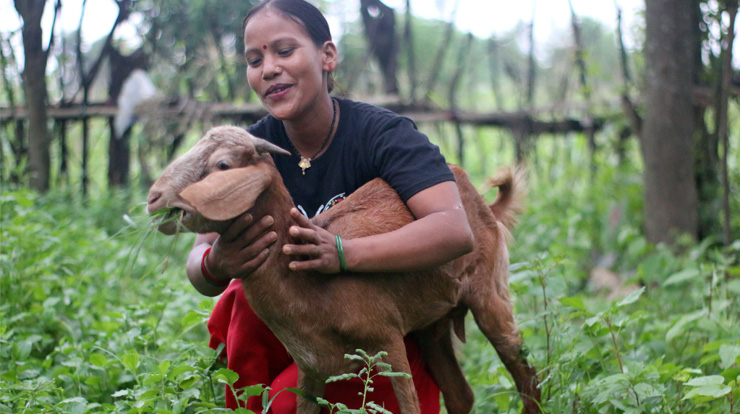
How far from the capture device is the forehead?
2502 mm

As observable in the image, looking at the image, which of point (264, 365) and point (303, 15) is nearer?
point (303, 15)

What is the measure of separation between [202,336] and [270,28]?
2.52 metres

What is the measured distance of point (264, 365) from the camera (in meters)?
2.92

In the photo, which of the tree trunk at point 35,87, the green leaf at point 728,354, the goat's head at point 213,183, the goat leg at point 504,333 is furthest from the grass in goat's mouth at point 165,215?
the tree trunk at point 35,87

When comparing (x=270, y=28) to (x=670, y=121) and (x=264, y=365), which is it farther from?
(x=670, y=121)

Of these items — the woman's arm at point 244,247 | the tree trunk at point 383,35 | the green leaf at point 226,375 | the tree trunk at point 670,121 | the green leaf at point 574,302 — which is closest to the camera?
the woman's arm at point 244,247

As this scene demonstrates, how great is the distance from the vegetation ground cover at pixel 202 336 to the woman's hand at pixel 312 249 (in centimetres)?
41

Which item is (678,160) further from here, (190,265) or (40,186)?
(40,186)

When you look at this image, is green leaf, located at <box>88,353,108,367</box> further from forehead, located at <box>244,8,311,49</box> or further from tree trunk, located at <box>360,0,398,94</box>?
tree trunk, located at <box>360,0,398,94</box>

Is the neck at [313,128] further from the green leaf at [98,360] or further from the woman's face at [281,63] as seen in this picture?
the green leaf at [98,360]

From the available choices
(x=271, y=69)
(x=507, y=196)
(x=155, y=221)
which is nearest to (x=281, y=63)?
(x=271, y=69)

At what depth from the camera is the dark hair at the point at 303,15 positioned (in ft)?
8.34

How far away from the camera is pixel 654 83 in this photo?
5.82 metres

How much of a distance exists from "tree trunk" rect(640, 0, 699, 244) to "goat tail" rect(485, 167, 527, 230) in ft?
9.46
